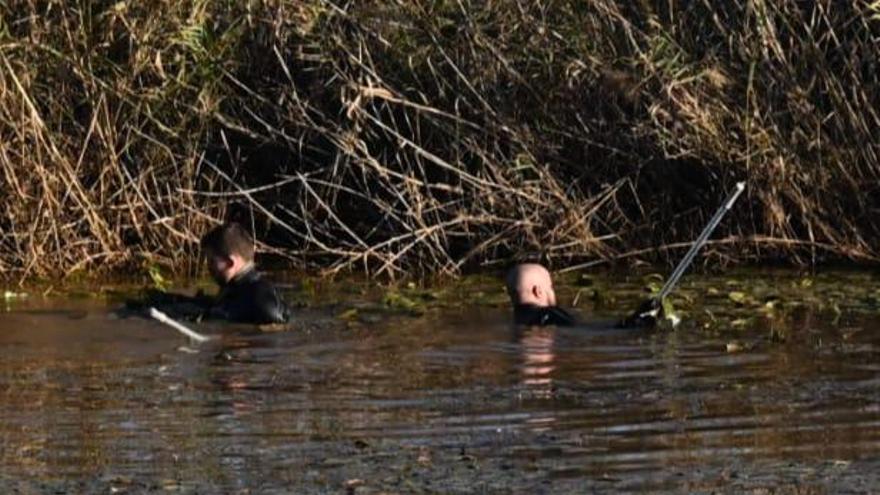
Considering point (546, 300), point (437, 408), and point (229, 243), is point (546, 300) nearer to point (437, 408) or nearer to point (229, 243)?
point (229, 243)

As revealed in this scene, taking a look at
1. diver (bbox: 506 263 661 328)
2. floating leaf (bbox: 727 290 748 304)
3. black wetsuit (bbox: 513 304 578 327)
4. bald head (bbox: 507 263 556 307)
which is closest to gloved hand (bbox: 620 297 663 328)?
diver (bbox: 506 263 661 328)

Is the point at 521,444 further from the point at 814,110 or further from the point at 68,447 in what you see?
the point at 814,110

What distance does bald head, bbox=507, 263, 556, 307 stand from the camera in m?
14.1

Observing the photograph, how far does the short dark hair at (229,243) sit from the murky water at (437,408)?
1.82 feet

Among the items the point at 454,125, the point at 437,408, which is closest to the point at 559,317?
the point at 454,125

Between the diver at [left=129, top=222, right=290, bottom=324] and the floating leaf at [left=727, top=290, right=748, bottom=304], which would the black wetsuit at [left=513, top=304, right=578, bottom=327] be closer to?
the floating leaf at [left=727, top=290, right=748, bottom=304]

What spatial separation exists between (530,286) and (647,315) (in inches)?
40.9

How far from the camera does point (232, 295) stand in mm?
14273

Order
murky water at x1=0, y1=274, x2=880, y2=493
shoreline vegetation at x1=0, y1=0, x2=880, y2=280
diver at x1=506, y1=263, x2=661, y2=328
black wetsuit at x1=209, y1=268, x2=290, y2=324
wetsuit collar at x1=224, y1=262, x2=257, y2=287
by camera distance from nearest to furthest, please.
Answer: murky water at x1=0, y1=274, x2=880, y2=493 → diver at x1=506, y1=263, x2=661, y2=328 → black wetsuit at x1=209, y1=268, x2=290, y2=324 → wetsuit collar at x1=224, y1=262, x2=257, y2=287 → shoreline vegetation at x1=0, y1=0, x2=880, y2=280

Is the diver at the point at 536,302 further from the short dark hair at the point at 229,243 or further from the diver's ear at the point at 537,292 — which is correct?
the short dark hair at the point at 229,243

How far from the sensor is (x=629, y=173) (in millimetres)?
16609

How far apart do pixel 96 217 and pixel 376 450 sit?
23.7 ft

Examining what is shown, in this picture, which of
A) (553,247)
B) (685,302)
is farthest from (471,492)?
(553,247)

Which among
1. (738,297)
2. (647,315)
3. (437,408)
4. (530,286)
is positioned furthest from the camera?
(738,297)
